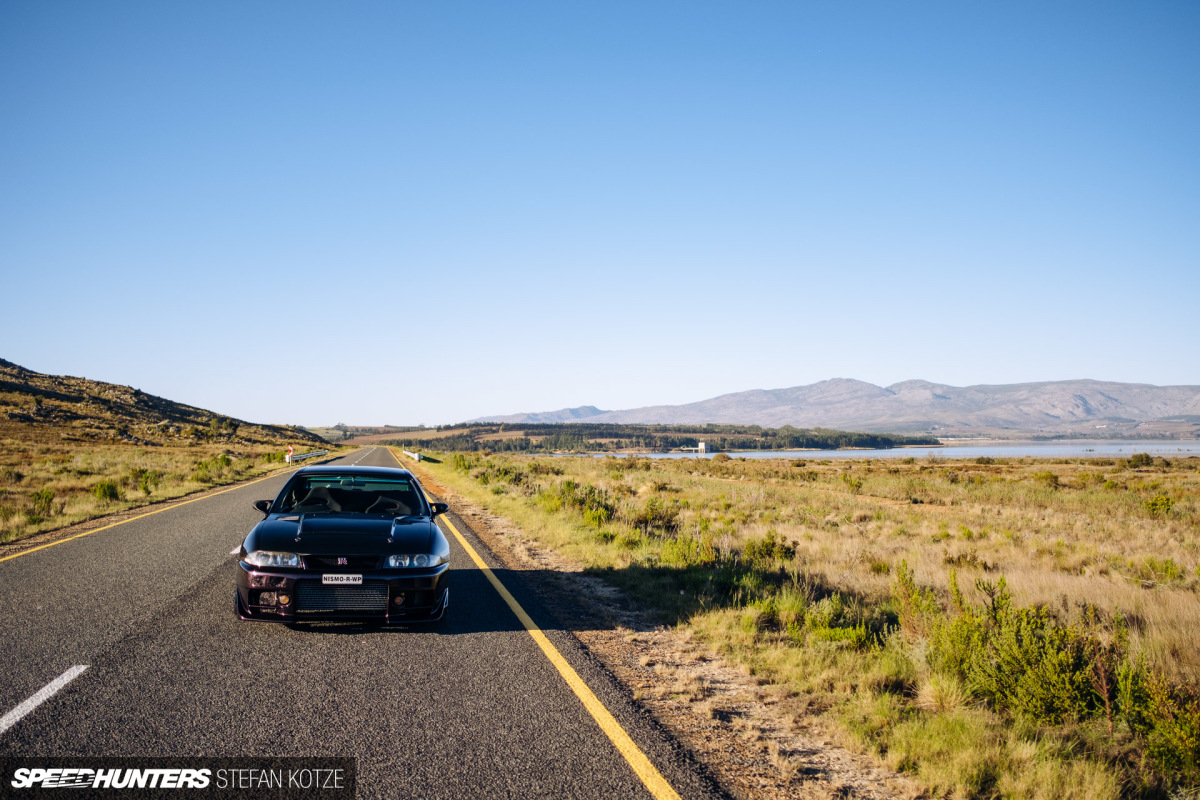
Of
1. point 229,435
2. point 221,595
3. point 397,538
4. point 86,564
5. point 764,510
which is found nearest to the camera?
point 397,538

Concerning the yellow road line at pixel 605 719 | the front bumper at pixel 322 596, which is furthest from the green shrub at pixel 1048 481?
the front bumper at pixel 322 596

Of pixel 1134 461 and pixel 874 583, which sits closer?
pixel 874 583

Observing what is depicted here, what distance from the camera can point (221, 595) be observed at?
23.6 feet

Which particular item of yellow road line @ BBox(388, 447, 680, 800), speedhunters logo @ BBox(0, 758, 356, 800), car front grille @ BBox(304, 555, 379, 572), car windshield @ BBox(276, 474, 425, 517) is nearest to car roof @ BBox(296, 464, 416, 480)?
car windshield @ BBox(276, 474, 425, 517)

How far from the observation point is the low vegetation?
3.89 metres

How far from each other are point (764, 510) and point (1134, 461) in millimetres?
48947

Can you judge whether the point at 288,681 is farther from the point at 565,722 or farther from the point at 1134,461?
the point at 1134,461

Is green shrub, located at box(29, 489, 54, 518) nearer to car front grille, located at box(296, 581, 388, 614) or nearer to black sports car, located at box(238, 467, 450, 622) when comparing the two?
black sports car, located at box(238, 467, 450, 622)

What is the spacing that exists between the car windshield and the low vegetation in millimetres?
3119

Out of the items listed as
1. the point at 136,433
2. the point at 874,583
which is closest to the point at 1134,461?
the point at 874,583

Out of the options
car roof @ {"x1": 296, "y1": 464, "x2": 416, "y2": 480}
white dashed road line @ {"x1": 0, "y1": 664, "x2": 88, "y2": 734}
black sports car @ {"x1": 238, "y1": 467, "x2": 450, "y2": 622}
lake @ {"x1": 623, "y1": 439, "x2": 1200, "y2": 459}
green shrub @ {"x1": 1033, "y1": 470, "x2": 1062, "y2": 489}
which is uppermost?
car roof @ {"x1": 296, "y1": 464, "x2": 416, "y2": 480}

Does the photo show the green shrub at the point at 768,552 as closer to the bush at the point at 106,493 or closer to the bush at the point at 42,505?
the bush at the point at 42,505

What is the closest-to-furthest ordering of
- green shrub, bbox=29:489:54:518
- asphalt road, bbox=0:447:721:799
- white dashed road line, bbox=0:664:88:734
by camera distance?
asphalt road, bbox=0:447:721:799, white dashed road line, bbox=0:664:88:734, green shrub, bbox=29:489:54:518

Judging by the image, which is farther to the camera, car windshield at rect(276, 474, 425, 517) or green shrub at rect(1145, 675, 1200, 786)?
car windshield at rect(276, 474, 425, 517)
